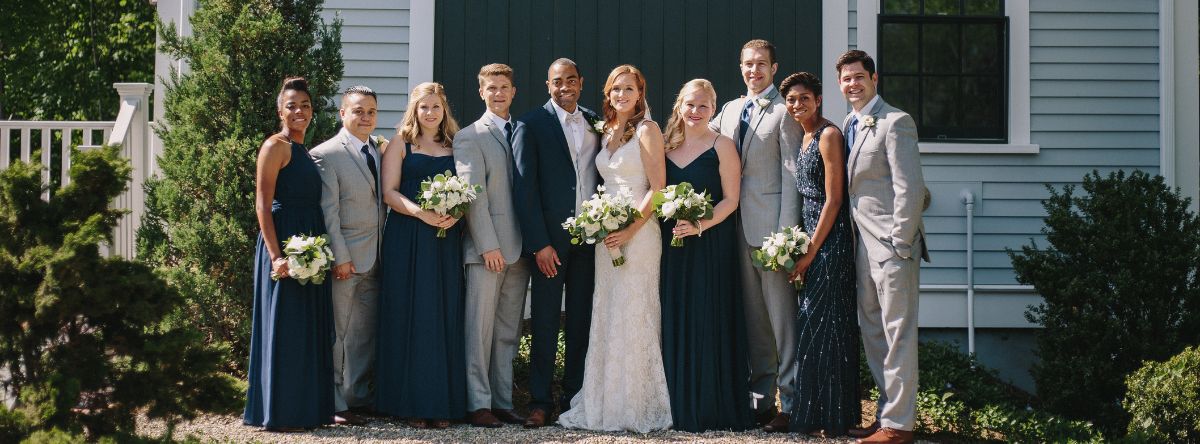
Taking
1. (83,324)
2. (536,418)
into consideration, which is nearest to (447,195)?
(536,418)

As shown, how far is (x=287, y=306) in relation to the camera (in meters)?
5.21

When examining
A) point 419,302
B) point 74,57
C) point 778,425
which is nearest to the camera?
point 778,425

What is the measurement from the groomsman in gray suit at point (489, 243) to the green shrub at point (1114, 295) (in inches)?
149

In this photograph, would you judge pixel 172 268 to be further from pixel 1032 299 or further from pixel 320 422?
pixel 1032 299

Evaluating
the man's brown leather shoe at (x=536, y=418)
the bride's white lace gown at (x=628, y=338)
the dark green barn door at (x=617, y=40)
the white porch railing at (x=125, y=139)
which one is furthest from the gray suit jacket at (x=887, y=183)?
the white porch railing at (x=125, y=139)

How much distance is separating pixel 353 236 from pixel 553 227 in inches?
42.8

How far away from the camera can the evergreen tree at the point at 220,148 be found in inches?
234

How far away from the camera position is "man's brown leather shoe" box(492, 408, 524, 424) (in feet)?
18.4

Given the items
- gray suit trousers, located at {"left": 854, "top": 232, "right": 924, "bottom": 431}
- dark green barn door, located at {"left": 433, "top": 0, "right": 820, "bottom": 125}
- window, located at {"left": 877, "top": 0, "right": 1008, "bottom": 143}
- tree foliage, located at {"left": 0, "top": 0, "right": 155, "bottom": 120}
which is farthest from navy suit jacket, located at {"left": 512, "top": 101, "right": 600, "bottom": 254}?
tree foliage, located at {"left": 0, "top": 0, "right": 155, "bottom": 120}


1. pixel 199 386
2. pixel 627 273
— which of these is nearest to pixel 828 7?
pixel 627 273

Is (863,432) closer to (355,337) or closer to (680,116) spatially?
(680,116)

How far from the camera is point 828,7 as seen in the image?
8125 mm

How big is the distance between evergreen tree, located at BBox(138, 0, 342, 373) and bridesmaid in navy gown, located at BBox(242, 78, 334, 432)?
80cm

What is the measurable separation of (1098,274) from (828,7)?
2894mm
